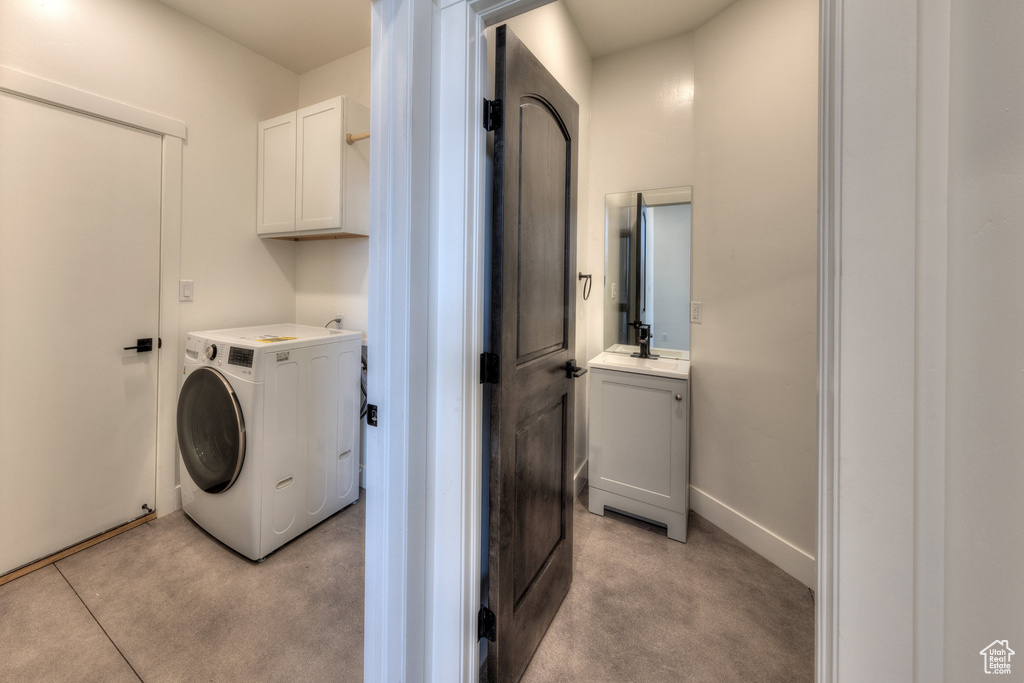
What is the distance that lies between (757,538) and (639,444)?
69 centimetres

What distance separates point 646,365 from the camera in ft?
7.03

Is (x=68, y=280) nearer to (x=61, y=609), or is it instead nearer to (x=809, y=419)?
(x=61, y=609)

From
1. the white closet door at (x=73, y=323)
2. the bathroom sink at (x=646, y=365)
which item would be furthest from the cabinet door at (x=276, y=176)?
the bathroom sink at (x=646, y=365)

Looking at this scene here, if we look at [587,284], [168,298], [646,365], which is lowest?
[646,365]

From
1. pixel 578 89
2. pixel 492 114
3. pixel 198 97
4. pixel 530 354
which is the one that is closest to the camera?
pixel 492 114

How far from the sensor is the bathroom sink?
2014 millimetres

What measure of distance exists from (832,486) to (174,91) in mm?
3244

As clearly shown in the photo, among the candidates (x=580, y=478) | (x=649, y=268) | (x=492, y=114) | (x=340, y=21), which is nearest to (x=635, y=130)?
(x=649, y=268)

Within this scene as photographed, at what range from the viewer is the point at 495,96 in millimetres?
1089

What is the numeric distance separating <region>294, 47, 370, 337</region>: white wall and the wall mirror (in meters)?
1.59

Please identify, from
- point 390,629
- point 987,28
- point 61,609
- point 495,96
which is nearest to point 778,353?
point 987,28

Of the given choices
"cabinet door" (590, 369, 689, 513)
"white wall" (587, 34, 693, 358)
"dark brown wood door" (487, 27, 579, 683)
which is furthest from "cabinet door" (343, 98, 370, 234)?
"cabinet door" (590, 369, 689, 513)

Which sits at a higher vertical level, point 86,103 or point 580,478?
point 86,103

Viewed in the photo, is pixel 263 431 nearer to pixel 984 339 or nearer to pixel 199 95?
pixel 199 95
